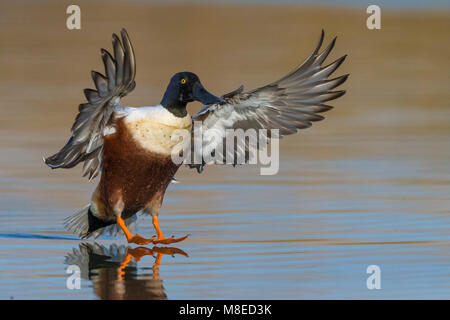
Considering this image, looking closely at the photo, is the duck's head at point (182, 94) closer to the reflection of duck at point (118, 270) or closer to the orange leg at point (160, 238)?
the orange leg at point (160, 238)

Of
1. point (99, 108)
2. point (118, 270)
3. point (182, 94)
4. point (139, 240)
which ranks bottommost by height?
point (118, 270)

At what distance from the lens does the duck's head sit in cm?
822

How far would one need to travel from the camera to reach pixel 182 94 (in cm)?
826

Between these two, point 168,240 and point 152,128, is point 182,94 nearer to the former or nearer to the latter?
point 152,128

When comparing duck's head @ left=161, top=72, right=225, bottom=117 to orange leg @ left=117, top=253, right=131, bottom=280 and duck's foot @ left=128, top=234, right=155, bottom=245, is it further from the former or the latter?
orange leg @ left=117, top=253, right=131, bottom=280

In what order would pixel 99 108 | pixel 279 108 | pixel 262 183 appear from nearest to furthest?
pixel 99 108, pixel 279 108, pixel 262 183

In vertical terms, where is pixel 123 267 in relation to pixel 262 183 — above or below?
below

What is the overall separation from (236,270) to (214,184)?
10.0 feet

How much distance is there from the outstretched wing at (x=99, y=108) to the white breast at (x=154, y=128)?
0.53ft

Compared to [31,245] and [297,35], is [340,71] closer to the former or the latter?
[297,35]

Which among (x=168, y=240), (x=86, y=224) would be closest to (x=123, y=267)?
(x=168, y=240)

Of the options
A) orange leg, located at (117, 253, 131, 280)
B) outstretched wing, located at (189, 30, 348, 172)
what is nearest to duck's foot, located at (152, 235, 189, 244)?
orange leg, located at (117, 253, 131, 280)

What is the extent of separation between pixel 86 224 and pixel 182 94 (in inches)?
46.5

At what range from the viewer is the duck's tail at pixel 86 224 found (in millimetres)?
8391
